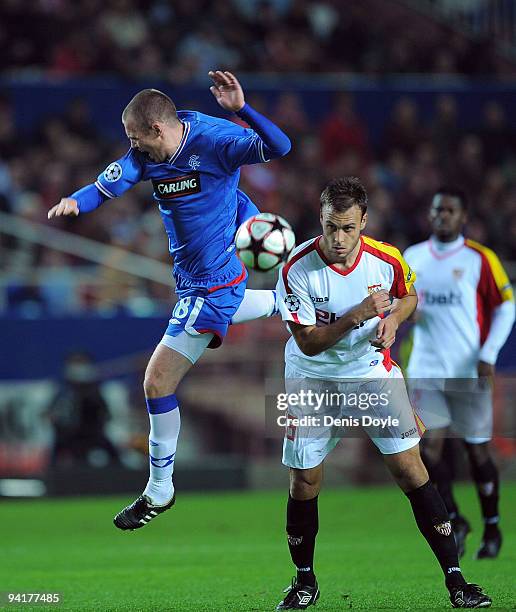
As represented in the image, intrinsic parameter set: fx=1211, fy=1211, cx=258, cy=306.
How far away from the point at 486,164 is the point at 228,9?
451 centimetres

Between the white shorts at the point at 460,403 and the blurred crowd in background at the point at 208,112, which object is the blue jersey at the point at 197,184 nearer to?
the white shorts at the point at 460,403

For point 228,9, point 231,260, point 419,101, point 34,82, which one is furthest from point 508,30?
point 231,260

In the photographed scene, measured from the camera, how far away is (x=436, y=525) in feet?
20.9

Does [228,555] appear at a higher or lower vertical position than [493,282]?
lower

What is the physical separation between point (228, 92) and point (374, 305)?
1515 millimetres

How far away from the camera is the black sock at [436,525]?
251 inches

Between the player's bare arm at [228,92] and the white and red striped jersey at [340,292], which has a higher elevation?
the player's bare arm at [228,92]

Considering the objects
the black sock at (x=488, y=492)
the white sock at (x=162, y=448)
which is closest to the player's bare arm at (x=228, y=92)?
the white sock at (x=162, y=448)

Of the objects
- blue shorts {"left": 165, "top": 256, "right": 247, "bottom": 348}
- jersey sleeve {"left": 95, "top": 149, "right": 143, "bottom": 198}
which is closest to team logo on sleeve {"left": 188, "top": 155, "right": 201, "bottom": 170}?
jersey sleeve {"left": 95, "top": 149, "right": 143, "bottom": 198}

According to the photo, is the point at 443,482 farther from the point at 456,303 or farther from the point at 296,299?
the point at 296,299

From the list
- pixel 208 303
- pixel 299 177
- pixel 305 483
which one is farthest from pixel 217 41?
pixel 305 483

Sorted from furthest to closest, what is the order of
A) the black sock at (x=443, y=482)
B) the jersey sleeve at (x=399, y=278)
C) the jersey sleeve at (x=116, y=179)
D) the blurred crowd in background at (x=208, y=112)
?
the blurred crowd in background at (x=208, y=112) < the black sock at (x=443, y=482) < the jersey sleeve at (x=116, y=179) < the jersey sleeve at (x=399, y=278)

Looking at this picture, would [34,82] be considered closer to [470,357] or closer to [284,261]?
[470,357]

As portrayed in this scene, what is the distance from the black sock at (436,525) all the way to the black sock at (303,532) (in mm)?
581
